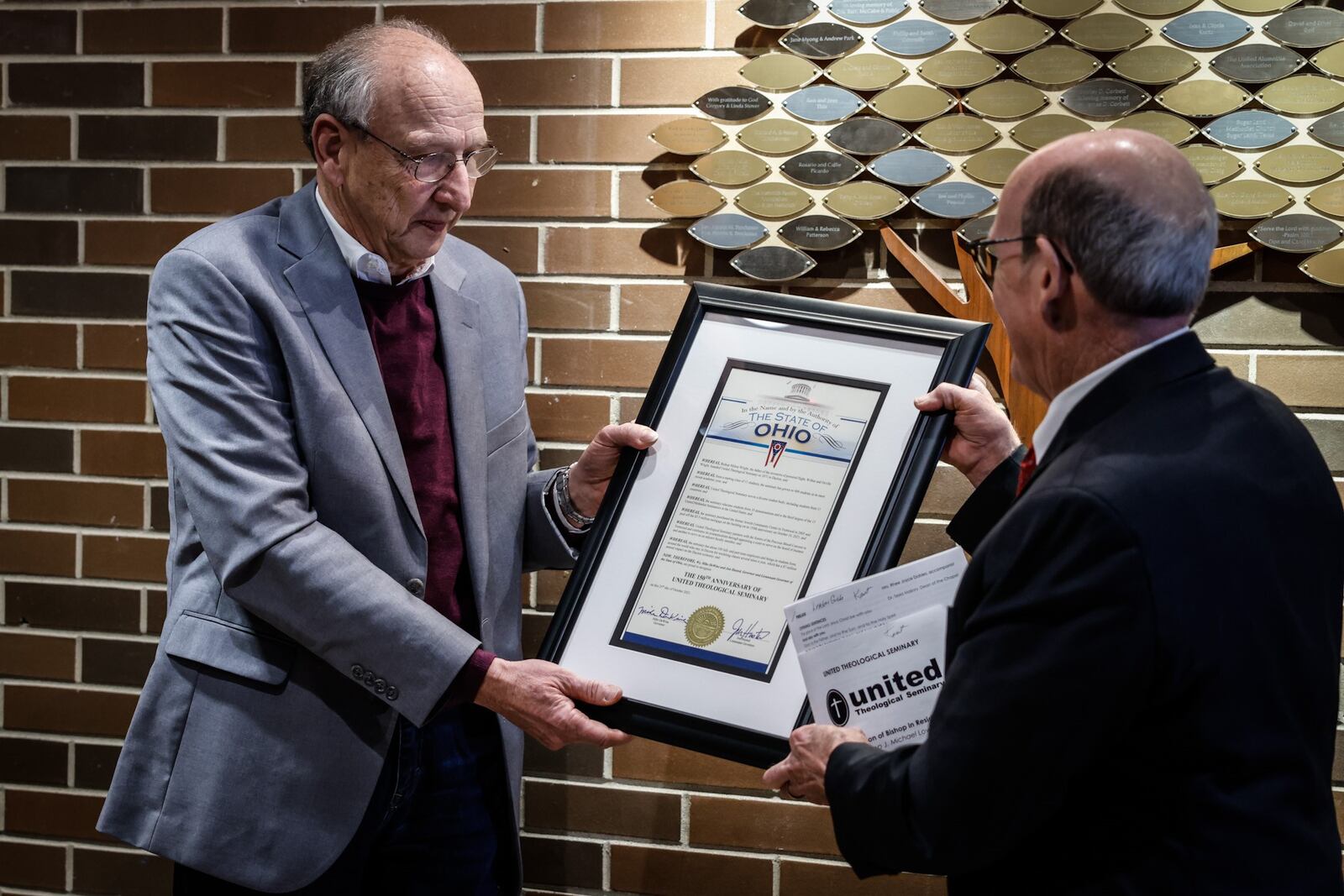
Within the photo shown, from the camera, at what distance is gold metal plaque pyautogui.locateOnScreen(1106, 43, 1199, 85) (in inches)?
81.6

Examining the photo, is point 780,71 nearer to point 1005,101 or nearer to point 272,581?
point 1005,101

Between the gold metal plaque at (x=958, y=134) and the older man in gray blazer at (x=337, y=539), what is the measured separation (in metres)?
0.86

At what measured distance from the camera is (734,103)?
2207mm

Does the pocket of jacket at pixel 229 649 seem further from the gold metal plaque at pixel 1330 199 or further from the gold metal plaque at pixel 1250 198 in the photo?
the gold metal plaque at pixel 1330 199

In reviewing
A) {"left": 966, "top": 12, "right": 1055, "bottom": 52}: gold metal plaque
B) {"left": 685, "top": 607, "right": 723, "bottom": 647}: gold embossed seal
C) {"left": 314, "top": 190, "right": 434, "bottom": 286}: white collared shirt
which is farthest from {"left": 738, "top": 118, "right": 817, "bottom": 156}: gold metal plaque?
{"left": 685, "top": 607, "right": 723, "bottom": 647}: gold embossed seal

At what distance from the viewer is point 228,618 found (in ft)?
5.36

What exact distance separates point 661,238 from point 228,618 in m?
1.10

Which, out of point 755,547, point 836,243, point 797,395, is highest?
point 836,243

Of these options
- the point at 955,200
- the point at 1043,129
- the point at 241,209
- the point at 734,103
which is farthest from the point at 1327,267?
the point at 241,209

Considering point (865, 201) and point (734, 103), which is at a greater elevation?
point (734, 103)

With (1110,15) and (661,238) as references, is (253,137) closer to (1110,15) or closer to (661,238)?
(661,238)

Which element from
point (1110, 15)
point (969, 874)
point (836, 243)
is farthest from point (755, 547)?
point (1110, 15)

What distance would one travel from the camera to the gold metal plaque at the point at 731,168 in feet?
7.25

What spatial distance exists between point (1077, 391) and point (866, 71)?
116 centimetres
